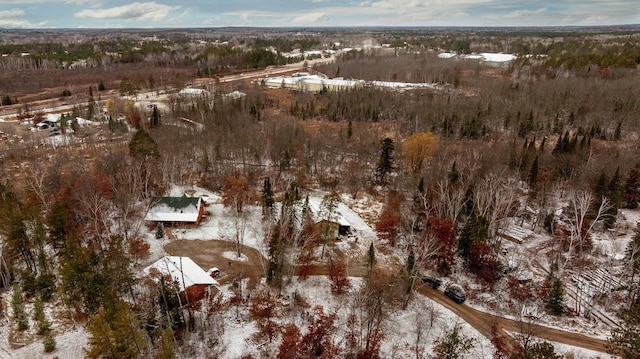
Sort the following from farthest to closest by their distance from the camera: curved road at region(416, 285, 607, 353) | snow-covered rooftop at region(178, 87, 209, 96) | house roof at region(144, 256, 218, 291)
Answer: snow-covered rooftop at region(178, 87, 209, 96) → house roof at region(144, 256, 218, 291) → curved road at region(416, 285, 607, 353)

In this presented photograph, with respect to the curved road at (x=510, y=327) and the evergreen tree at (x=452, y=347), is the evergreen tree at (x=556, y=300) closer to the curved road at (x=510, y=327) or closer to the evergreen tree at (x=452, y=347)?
the curved road at (x=510, y=327)

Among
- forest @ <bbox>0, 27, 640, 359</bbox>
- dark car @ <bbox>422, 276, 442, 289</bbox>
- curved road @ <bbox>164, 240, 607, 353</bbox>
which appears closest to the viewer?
forest @ <bbox>0, 27, 640, 359</bbox>

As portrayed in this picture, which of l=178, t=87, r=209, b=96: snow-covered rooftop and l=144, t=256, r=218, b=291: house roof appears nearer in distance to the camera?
l=144, t=256, r=218, b=291: house roof

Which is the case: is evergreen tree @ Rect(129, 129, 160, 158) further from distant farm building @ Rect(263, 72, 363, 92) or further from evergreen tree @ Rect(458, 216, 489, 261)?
distant farm building @ Rect(263, 72, 363, 92)

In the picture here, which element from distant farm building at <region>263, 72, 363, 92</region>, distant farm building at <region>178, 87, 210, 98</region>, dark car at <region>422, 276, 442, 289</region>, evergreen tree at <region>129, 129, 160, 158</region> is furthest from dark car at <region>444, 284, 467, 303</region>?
distant farm building at <region>263, 72, 363, 92</region>

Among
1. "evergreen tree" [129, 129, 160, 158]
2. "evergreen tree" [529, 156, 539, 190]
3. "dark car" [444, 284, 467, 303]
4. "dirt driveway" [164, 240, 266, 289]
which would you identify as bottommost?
"dark car" [444, 284, 467, 303]

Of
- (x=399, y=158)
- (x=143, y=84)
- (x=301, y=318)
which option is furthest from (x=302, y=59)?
(x=301, y=318)

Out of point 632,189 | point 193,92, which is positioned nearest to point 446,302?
point 632,189

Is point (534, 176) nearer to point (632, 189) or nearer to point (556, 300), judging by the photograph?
point (632, 189)
